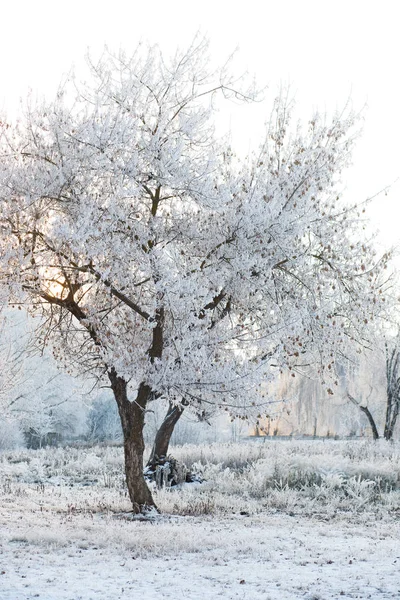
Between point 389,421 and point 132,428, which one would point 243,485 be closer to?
point 132,428

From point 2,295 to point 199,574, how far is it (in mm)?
4960

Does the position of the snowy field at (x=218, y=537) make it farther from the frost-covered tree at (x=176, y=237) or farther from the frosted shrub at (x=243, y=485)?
the frost-covered tree at (x=176, y=237)

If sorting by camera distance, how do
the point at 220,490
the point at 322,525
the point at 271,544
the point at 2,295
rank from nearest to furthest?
the point at 271,544, the point at 2,295, the point at 322,525, the point at 220,490

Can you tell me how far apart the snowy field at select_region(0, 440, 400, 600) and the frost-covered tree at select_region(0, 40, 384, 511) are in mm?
1843

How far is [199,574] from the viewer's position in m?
7.39

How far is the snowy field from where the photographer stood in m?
6.77

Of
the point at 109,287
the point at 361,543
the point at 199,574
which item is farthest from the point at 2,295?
the point at 361,543

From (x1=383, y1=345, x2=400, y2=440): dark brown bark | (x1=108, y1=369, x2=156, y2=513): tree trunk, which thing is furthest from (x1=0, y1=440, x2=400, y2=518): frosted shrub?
(x1=383, y1=345, x2=400, y2=440): dark brown bark

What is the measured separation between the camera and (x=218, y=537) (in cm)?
963

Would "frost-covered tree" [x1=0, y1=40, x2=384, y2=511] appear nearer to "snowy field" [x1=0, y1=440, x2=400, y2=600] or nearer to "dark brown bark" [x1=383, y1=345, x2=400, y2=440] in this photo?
"snowy field" [x1=0, y1=440, x2=400, y2=600]

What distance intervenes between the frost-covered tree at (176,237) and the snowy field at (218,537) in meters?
1.84

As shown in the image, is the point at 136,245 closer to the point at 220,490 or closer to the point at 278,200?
the point at 278,200

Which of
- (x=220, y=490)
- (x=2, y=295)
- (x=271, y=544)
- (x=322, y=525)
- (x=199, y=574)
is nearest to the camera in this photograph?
(x=199, y=574)

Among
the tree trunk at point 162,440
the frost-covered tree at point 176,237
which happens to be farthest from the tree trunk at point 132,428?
the tree trunk at point 162,440
